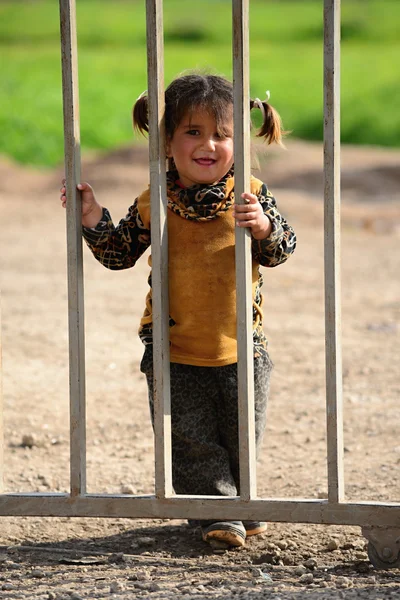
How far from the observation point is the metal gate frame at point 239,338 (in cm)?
278

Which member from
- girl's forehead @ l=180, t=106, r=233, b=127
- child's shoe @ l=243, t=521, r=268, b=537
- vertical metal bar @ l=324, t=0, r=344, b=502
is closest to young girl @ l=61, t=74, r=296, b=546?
girl's forehead @ l=180, t=106, r=233, b=127

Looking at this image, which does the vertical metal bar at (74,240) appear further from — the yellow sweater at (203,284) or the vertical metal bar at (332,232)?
the vertical metal bar at (332,232)

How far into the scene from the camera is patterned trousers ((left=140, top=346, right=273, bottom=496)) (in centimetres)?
330

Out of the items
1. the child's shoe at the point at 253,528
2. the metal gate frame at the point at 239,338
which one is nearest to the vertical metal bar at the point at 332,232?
the metal gate frame at the point at 239,338

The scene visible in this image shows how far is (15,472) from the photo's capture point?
421cm

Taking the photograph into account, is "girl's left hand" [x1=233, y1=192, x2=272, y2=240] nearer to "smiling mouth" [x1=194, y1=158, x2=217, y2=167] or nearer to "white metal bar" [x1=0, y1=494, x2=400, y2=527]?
"smiling mouth" [x1=194, y1=158, x2=217, y2=167]

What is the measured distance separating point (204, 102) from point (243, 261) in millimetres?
550

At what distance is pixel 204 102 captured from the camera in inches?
122

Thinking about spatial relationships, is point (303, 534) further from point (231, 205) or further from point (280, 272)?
point (280, 272)

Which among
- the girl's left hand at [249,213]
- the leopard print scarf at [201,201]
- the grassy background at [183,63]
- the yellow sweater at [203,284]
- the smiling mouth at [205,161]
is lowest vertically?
the yellow sweater at [203,284]

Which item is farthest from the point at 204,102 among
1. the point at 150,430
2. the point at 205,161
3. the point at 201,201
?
the point at 150,430

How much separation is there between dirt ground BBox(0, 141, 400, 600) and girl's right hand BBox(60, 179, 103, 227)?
104 centimetres

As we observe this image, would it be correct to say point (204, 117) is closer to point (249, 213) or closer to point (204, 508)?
point (249, 213)

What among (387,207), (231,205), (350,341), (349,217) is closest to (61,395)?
(350,341)
